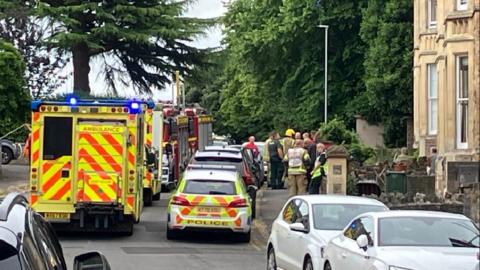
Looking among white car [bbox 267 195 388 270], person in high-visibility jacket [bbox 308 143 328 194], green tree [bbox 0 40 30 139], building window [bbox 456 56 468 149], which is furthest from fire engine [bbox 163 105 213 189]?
white car [bbox 267 195 388 270]

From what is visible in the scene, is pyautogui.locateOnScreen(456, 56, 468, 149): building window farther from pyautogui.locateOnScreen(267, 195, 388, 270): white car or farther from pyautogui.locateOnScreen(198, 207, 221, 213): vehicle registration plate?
pyautogui.locateOnScreen(267, 195, 388, 270): white car

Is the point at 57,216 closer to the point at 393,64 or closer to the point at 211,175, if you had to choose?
the point at 211,175

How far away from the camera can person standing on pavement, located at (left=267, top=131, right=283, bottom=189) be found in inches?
1232

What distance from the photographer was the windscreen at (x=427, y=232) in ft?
34.7

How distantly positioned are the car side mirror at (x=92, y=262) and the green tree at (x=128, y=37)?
110 feet

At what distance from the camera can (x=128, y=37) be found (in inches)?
1556

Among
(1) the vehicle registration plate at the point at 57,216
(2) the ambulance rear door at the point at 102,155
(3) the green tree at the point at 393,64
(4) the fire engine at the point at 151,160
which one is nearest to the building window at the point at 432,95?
(3) the green tree at the point at 393,64

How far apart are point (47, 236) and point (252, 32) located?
47.4m

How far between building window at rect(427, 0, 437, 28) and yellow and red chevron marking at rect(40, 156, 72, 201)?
56.1ft

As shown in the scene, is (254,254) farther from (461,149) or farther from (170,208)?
(461,149)

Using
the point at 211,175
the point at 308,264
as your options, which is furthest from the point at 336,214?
the point at 211,175

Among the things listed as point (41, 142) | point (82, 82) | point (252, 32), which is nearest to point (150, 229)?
point (41, 142)

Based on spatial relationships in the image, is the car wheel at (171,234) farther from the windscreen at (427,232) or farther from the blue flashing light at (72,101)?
the windscreen at (427,232)

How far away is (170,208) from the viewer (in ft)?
62.2
